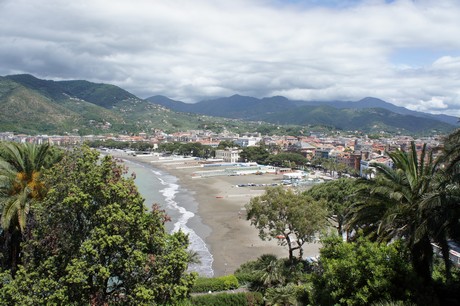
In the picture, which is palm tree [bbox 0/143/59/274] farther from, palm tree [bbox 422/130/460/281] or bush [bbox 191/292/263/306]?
palm tree [bbox 422/130/460/281]

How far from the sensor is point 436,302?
8938 mm

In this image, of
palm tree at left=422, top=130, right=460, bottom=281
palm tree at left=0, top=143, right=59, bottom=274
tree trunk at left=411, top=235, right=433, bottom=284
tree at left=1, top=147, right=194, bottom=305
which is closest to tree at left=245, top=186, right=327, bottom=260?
tree trunk at left=411, top=235, right=433, bottom=284

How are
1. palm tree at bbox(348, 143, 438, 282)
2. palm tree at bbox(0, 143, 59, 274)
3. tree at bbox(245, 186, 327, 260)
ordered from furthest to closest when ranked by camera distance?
1. tree at bbox(245, 186, 327, 260)
2. palm tree at bbox(0, 143, 59, 274)
3. palm tree at bbox(348, 143, 438, 282)

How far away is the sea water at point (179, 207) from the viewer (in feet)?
92.2

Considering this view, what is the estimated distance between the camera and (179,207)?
151 ft

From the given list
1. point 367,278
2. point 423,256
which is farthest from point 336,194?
point 367,278

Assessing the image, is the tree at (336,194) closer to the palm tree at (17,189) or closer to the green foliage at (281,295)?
the green foliage at (281,295)

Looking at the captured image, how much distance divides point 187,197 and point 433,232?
1767 inches

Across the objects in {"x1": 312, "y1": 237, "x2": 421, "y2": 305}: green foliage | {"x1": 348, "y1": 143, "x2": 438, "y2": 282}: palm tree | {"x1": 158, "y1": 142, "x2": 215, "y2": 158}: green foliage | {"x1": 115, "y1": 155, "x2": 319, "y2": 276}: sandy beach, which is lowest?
{"x1": 115, "y1": 155, "x2": 319, "y2": 276}: sandy beach

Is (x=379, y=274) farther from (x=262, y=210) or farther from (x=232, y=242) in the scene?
(x=232, y=242)

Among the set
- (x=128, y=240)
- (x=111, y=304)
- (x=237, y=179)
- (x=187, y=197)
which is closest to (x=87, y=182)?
(x=128, y=240)

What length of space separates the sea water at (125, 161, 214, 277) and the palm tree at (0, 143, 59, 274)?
6057 millimetres

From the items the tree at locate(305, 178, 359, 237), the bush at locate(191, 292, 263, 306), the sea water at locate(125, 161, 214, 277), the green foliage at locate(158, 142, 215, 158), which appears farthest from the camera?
the green foliage at locate(158, 142, 215, 158)

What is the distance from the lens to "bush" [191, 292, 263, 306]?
16.5 meters
